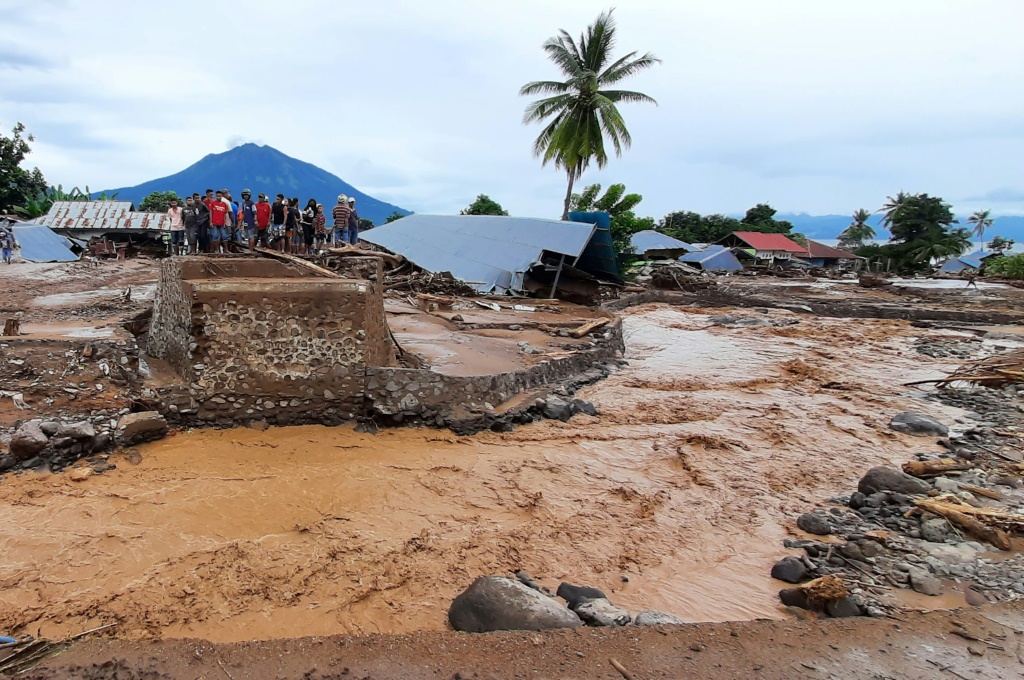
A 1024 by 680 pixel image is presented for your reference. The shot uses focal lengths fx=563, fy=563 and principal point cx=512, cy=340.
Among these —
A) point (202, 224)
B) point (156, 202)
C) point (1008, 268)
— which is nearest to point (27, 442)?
point (202, 224)

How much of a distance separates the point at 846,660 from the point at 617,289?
66.4 ft

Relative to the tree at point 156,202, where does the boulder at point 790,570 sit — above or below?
below

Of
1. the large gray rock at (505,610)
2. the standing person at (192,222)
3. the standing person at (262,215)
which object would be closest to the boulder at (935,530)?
the large gray rock at (505,610)

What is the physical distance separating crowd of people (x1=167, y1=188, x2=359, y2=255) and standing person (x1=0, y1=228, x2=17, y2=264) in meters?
7.59

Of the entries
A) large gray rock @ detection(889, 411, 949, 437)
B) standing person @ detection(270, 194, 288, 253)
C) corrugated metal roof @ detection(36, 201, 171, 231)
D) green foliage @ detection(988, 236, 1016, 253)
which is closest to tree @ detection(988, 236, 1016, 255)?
green foliage @ detection(988, 236, 1016, 253)

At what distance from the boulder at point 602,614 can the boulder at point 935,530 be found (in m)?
2.96

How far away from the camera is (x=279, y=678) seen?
115 inches

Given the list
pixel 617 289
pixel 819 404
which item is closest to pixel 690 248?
pixel 617 289

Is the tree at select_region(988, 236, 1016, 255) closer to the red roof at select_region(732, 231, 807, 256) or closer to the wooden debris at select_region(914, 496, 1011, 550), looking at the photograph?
the red roof at select_region(732, 231, 807, 256)

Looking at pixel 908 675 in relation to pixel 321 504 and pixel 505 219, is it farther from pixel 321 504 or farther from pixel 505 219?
pixel 505 219

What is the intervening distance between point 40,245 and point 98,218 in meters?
5.21

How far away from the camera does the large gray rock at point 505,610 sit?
338 cm

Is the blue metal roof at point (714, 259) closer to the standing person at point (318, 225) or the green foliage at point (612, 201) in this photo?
the green foliage at point (612, 201)

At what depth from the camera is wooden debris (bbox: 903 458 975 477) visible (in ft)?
20.0
